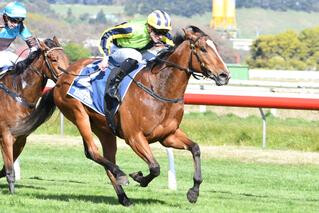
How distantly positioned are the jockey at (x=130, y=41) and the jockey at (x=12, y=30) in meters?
1.06

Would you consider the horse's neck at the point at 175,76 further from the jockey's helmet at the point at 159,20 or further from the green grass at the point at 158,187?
the green grass at the point at 158,187

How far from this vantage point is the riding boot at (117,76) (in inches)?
391

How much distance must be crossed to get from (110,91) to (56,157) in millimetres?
5992

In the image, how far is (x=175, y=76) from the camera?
973 centimetres

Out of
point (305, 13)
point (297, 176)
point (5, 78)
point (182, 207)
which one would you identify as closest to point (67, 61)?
point (5, 78)

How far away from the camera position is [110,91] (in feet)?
32.6

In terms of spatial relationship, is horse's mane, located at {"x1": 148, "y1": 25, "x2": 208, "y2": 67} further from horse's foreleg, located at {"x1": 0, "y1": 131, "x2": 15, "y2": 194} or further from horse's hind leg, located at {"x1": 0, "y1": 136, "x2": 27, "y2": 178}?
horse's hind leg, located at {"x1": 0, "y1": 136, "x2": 27, "y2": 178}

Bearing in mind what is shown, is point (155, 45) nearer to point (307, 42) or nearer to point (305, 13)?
point (307, 42)

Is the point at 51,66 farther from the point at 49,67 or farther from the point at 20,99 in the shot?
the point at 20,99

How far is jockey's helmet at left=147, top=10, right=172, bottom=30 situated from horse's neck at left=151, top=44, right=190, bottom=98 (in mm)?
292

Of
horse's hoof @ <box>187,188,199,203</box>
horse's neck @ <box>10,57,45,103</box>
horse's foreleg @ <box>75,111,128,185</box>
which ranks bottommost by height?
horse's hoof @ <box>187,188,199,203</box>

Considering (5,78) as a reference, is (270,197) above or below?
below

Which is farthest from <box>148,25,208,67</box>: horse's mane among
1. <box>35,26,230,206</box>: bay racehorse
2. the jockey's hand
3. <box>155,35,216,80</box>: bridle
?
the jockey's hand

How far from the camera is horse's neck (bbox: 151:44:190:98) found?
9.70 m
